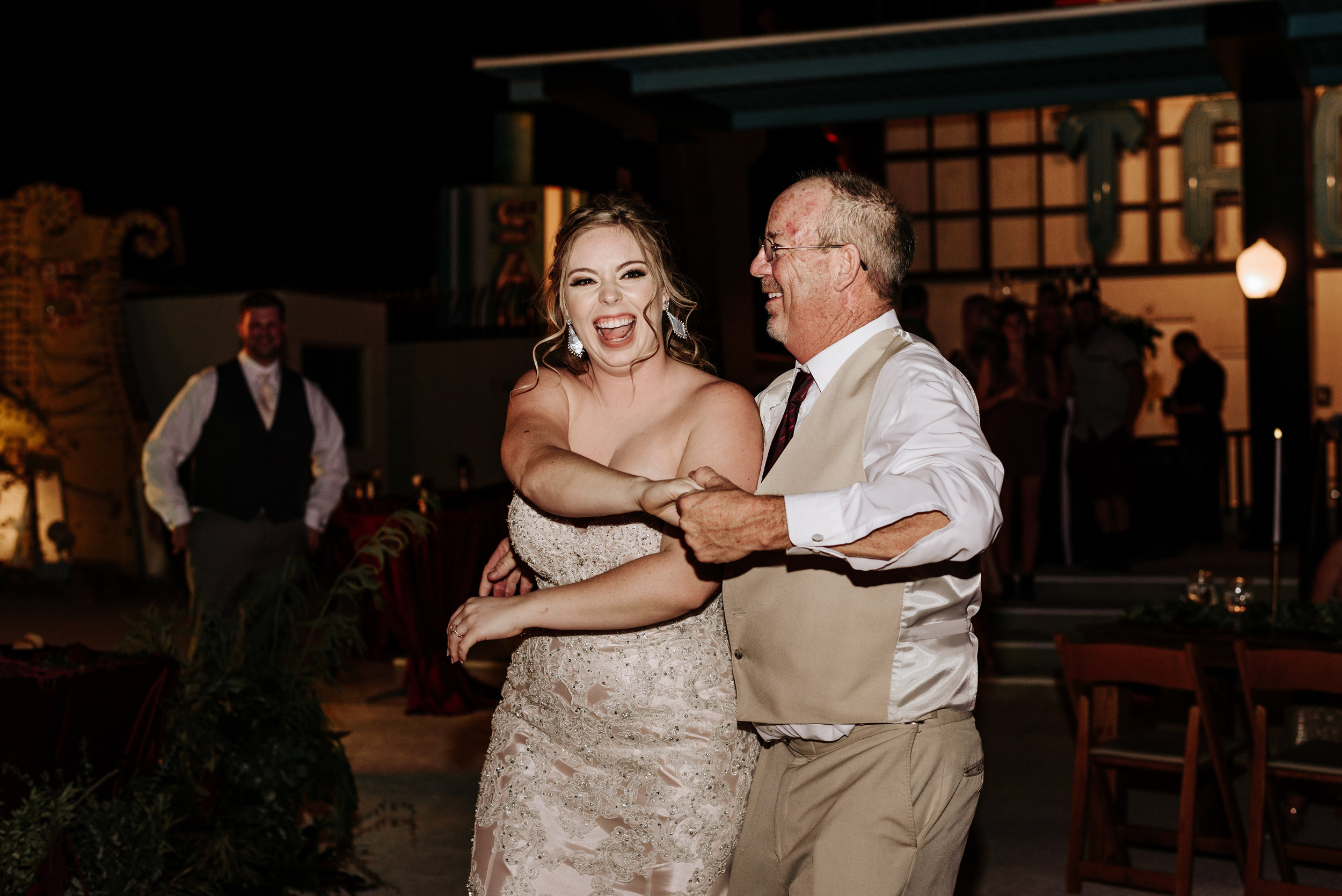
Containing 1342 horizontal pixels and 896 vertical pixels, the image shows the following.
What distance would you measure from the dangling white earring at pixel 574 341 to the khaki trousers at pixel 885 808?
0.81m

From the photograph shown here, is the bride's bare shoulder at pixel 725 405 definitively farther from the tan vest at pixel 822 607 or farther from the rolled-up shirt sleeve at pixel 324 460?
the rolled-up shirt sleeve at pixel 324 460

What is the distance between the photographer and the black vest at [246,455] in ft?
18.3

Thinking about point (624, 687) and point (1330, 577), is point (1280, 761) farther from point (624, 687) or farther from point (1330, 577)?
point (624, 687)

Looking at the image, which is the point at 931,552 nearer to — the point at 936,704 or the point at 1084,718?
the point at 936,704

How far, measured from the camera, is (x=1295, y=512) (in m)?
8.59

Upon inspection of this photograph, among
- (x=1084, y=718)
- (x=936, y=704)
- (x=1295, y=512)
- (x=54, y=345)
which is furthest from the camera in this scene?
(x=54, y=345)

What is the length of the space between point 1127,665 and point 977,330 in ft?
14.9

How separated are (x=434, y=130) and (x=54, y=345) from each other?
945 centimetres

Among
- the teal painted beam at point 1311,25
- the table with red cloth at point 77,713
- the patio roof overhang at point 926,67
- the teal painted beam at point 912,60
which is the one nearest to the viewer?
the table with red cloth at point 77,713

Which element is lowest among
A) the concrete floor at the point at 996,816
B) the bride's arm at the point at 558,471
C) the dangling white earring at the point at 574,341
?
the concrete floor at the point at 996,816

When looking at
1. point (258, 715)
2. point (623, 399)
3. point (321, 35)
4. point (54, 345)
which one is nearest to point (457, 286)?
point (321, 35)

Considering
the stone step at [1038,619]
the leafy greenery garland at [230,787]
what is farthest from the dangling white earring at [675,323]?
the stone step at [1038,619]

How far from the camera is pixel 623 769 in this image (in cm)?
230

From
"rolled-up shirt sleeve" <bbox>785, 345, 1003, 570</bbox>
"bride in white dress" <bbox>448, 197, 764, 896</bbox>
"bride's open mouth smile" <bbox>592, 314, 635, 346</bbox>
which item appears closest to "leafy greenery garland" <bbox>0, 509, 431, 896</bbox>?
"bride in white dress" <bbox>448, 197, 764, 896</bbox>
